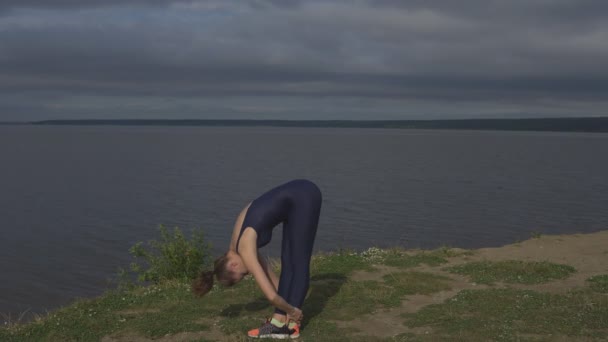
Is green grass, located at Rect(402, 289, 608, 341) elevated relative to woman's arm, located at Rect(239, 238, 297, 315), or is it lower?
lower

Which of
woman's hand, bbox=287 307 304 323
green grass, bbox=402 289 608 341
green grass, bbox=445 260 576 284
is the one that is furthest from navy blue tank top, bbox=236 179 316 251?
green grass, bbox=445 260 576 284

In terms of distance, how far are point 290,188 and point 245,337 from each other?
7.16 feet

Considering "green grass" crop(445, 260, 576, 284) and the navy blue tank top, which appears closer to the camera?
the navy blue tank top

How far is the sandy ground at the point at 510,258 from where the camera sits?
886 centimetres

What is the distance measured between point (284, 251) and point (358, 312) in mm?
1979

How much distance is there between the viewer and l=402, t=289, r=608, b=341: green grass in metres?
8.40

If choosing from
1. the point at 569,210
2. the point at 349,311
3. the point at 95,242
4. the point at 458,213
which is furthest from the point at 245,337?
the point at 569,210

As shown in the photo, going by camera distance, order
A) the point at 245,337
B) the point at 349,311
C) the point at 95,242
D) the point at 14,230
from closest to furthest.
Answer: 1. the point at 245,337
2. the point at 349,311
3. the point at 95,242
4. the point at 14,230

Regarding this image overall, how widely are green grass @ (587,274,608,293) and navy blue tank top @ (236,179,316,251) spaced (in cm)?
609

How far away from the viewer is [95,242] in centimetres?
2419

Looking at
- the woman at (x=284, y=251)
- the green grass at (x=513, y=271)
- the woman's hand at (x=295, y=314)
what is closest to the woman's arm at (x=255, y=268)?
the woman at (x=284, y=251)

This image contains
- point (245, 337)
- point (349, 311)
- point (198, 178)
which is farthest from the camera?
point (198, 178)

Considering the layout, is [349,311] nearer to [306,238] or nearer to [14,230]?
[306,238]

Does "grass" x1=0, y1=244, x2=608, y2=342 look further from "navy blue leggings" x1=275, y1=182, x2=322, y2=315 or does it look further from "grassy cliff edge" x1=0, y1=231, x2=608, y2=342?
"navy blue leggings" x1=275, y1=182, x2=322, y2=315
